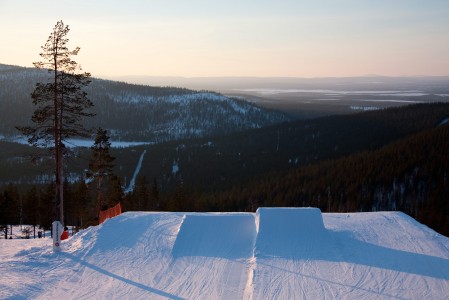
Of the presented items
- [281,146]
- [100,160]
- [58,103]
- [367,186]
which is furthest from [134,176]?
[58,103]

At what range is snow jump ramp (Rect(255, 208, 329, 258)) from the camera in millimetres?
13477

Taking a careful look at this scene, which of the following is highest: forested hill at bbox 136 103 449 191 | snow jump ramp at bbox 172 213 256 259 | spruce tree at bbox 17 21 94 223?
spruce tree at bbox 17 21 94 223

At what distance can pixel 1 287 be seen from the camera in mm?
10875

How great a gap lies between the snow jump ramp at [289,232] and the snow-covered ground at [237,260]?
34mm

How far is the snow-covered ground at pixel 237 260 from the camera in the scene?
10.8 m

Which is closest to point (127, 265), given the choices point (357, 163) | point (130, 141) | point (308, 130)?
point (357, 163)

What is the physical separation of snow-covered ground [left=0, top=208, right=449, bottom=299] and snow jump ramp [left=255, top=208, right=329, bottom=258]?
0.03 m

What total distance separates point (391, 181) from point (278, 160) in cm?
3805

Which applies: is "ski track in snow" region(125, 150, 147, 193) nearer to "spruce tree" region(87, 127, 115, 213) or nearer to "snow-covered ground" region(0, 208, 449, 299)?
"spruce tree" region(87, 127, 115, 213)

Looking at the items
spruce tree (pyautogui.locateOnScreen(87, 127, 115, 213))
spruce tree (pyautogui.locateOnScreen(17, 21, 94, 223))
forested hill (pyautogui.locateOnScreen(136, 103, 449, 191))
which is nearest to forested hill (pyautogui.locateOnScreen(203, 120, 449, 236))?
forested hill (pyautogui.locateOnScreen(136, 103, 449, 191))

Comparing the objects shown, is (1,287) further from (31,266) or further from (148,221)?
(148,221)

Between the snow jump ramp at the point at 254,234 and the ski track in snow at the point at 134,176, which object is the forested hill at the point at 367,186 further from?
the snow jump ramp at the point at 254,234

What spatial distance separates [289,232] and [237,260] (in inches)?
105

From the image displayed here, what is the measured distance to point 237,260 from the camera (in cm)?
1277
